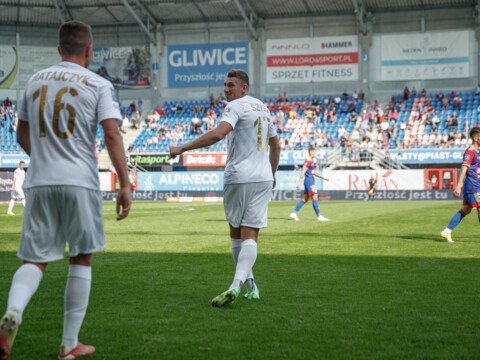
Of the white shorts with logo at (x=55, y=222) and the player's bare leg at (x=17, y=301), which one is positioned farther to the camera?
the white shorts with logo at (x=55, y=222)

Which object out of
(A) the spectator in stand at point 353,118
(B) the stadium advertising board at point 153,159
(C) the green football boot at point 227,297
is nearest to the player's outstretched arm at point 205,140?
(C) the green football boot at point 227,297

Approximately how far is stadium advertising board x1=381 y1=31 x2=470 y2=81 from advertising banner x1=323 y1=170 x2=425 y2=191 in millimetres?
12093

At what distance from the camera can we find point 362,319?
5.49 meters

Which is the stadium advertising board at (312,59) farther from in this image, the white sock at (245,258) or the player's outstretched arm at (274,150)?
the white sock at (245,258)

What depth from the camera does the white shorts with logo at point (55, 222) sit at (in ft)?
13.9

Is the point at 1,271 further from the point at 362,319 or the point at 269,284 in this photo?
the point at 362,319

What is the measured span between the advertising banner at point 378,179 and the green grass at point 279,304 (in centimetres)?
2840

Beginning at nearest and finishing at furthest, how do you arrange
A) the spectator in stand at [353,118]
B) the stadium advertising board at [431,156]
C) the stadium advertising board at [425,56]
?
the stadium advertising board at [431,156], the spectator in stand at [353,118], the stadium advertising board at [425,56]

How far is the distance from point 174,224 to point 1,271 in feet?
32.1

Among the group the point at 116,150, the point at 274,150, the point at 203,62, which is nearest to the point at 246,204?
the point at 274,150

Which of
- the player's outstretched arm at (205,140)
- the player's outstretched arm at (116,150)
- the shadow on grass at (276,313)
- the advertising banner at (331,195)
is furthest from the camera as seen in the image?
the advertising banner at (331,195)

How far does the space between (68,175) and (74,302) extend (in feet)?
2.85

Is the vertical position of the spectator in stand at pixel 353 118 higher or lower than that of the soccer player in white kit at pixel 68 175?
higher

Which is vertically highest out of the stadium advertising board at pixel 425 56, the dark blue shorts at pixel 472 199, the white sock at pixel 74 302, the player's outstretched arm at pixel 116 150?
the stadium advertising board at pixel 425 56
